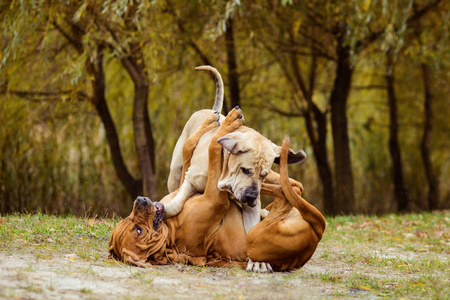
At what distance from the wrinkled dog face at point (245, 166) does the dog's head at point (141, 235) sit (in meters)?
0.60

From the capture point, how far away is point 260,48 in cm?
1137

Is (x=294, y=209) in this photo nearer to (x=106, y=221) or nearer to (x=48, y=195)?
(x=106, y=221)

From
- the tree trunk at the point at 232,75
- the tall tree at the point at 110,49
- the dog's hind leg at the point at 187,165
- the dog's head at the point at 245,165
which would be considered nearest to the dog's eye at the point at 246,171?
the dog's head at the point at 245,165

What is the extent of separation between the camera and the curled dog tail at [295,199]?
4.64m

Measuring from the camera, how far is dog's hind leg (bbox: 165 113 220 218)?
4.90 meters

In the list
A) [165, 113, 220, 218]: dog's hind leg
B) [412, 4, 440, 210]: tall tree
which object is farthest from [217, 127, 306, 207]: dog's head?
[412, 4, 440, 210]: tall tree

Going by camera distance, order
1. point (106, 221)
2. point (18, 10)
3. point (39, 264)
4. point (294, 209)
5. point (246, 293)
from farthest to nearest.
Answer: point (18, 10) → point (106, 221) → point (294, 209) → point (39, 264) → point (246, 293)

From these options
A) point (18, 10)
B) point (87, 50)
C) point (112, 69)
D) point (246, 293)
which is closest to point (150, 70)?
point (87, 50)

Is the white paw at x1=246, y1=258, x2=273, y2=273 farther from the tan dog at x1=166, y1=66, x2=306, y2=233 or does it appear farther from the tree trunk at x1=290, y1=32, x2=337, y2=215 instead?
the tree trunk at x1=290, y1=32, x2=337, y2=215

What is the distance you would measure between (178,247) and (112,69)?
23.7 ft

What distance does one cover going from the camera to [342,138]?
1146 cm

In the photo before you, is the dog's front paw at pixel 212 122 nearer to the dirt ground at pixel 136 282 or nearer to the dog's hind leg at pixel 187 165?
the dog's hind leg at pixel 187 165

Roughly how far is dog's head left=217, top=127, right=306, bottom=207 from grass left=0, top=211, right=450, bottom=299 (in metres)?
0.67

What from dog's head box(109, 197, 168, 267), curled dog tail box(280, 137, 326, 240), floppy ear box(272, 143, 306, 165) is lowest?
dog's head box(109, 197, 168, 267)
